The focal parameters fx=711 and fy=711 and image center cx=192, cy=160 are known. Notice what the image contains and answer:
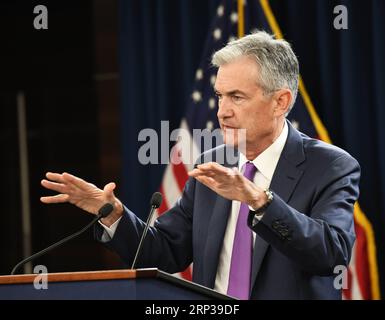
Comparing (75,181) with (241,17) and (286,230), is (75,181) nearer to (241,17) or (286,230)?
(286,230)

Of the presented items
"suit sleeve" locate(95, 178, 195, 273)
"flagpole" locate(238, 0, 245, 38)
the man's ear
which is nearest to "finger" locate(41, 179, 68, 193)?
"suit sleeve" locate(95, 178, 195, 273)

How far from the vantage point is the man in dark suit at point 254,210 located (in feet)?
7.85

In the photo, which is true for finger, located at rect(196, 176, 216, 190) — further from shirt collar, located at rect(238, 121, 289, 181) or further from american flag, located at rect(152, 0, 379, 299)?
american flag, located at rect(152, 0, 379, 299)

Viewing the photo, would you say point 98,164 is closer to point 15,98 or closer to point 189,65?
point 15,98

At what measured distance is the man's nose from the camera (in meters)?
2.67

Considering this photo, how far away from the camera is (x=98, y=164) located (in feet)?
18.0

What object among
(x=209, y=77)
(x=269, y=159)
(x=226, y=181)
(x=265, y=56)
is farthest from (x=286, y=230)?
(x=209, y=77)

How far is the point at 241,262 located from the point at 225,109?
0.57 meters

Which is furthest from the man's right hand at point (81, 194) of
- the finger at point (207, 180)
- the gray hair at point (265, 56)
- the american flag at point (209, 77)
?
the american flag at point (209, 77)

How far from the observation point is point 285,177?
2.62 m

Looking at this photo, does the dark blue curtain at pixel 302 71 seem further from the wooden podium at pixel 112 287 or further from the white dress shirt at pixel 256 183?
the wooden podium at pixel 112 287
